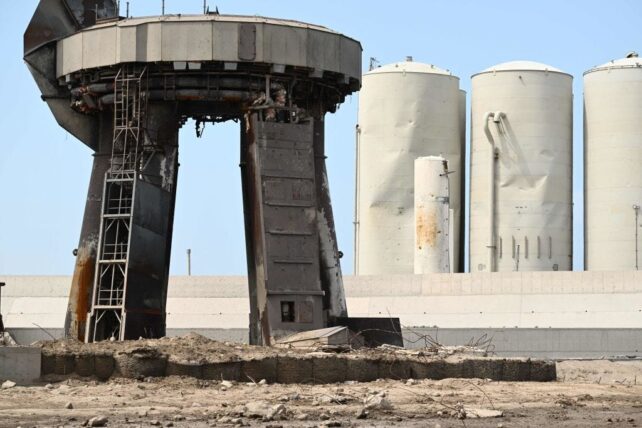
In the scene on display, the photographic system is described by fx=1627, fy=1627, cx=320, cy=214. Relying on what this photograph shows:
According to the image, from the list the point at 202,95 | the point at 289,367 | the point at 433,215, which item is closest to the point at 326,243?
the point at 202,95

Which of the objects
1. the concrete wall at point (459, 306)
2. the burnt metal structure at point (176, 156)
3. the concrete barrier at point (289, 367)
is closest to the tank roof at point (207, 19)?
the burnt metal structure at point (176, 156)

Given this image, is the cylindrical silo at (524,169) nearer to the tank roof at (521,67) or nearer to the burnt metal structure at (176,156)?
the tank roof at (521,67)

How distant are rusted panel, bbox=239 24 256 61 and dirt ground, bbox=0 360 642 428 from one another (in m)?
8.44

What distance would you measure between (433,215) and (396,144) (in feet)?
16.2

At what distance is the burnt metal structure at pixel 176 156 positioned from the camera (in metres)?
32.8

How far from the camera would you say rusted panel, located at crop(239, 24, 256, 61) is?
3334cm

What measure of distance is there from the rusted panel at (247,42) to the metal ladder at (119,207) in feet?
6.99

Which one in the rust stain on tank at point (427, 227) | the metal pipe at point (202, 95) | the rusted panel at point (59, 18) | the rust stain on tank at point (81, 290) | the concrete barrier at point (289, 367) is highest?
the rusted panel at point (59, 18)

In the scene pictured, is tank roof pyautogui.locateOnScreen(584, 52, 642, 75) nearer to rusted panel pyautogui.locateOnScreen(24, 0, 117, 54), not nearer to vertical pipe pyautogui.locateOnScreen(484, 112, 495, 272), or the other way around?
vertical pipe pyautogui.locateOnScreen(484, 112, 495, 272)

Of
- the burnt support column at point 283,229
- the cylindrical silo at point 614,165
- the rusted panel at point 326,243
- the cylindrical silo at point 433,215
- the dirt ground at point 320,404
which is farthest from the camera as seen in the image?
the cylindrical silo at point 614,165

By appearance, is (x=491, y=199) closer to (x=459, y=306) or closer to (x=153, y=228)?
(x=459, y=306)

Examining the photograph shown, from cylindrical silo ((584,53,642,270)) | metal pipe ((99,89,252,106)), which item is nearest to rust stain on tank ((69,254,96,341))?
A: metal pipe ((99,89,252,106))

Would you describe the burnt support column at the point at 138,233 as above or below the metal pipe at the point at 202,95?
below

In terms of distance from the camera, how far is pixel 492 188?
60281mm
